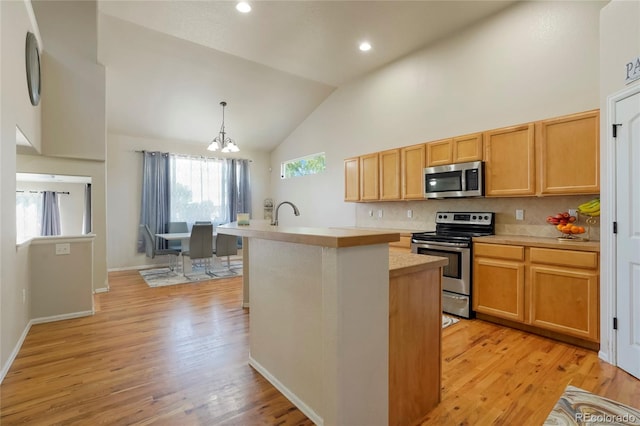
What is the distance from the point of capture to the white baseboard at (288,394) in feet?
5.63

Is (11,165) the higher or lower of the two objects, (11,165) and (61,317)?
the higher

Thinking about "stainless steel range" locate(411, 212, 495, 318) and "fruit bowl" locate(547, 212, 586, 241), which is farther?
"stainless steel range" locate(411, 212, 495, 318)

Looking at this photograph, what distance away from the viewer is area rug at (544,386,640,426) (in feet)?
5.63

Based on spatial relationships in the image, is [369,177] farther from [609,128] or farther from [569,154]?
[609,128]

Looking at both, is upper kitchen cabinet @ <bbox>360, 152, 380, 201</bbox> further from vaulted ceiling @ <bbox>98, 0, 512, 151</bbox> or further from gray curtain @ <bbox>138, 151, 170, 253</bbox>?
gray curtain @ <bbox>138, 151, 170, 253</bbox>

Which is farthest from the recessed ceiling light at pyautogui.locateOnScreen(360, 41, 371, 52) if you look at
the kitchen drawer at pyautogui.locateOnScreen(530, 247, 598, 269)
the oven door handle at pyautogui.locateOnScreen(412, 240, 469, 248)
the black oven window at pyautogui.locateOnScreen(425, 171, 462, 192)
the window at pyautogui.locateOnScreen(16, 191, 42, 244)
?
the window at pyautogui.locateOnScreen(16, 191, 42, 244)

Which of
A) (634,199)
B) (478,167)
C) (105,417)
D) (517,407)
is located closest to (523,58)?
(478,167)

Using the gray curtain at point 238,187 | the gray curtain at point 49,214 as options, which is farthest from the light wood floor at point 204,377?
the gray curtain at point 238,187

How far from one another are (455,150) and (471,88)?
34.4 inches

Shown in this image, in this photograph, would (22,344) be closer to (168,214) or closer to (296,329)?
(296,329)

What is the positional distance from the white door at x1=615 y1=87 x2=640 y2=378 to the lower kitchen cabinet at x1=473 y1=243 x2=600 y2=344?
0.82 feet

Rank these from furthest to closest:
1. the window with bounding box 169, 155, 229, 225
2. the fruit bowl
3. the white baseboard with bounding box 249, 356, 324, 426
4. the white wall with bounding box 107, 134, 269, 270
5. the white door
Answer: the window with bounding box 169, 155, 229, 225
the white wall with bounding box 107, 134, 269, 270
the fruit bowl
the white door
the white baseboard with bounding box 249, 356, 324, 426

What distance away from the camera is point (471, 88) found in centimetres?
396

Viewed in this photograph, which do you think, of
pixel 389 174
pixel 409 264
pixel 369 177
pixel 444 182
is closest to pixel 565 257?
pixel 444 182
